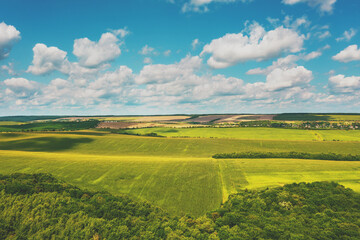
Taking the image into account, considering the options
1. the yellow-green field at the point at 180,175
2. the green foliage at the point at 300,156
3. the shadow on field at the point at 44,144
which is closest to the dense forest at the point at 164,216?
the yellow-green field at the point at 180,175

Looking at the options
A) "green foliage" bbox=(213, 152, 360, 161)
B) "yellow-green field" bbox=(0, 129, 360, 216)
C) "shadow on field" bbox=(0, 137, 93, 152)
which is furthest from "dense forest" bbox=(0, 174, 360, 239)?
"shadow on field" bbox=(0, 137, 93, 152)

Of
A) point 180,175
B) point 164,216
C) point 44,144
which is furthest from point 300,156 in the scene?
point 44,144

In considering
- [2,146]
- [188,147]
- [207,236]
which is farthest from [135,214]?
[2,146]

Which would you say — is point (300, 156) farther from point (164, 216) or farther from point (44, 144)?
point (44, 144)

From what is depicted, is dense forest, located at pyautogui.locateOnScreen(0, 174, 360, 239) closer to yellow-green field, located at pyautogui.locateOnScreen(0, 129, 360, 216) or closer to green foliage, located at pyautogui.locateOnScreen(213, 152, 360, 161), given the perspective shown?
yellow-green field, located at pyautogui.locateOnScreen(0, 129, 360, 216)

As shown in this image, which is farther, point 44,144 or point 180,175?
point 44,144

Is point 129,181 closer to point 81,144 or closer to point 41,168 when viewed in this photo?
point 41,168
